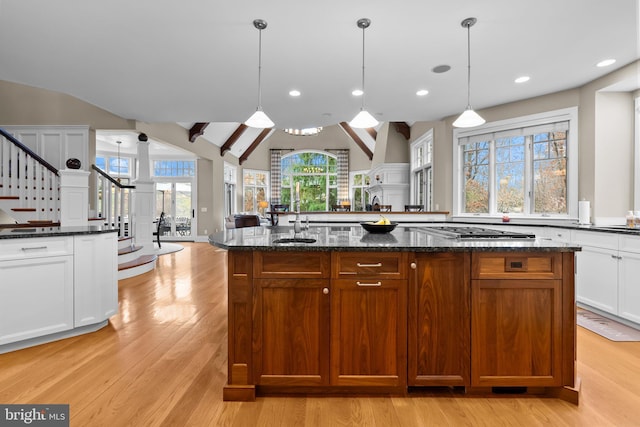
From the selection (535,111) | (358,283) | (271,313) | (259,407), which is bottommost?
(259,407)

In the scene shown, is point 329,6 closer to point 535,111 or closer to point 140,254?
point 535,111

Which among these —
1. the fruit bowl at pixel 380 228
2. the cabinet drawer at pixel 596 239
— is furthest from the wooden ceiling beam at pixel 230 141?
the cabinet drawer at pixel 596 239

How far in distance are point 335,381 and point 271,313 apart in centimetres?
52

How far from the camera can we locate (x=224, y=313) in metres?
3.16

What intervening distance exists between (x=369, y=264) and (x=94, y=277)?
2354 mm

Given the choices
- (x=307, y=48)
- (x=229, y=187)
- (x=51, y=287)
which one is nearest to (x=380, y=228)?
(x=307, y=48)

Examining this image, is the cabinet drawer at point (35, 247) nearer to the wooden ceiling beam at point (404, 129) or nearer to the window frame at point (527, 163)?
the window frame at point (527, 163)

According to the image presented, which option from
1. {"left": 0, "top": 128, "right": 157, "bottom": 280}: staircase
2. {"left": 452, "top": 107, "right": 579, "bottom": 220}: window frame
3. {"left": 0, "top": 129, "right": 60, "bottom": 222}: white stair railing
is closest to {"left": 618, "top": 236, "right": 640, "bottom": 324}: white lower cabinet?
{"left": 452, "top": 107, "right": 579, "bottom": 220}: window frame

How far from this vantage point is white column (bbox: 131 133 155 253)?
18.4 feet

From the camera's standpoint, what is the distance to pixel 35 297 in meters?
2.31

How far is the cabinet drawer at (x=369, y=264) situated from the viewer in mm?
1713

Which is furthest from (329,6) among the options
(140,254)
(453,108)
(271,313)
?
(140,254)

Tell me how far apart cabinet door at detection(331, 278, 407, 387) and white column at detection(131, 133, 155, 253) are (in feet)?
16.5

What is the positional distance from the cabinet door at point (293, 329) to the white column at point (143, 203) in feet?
15.6
